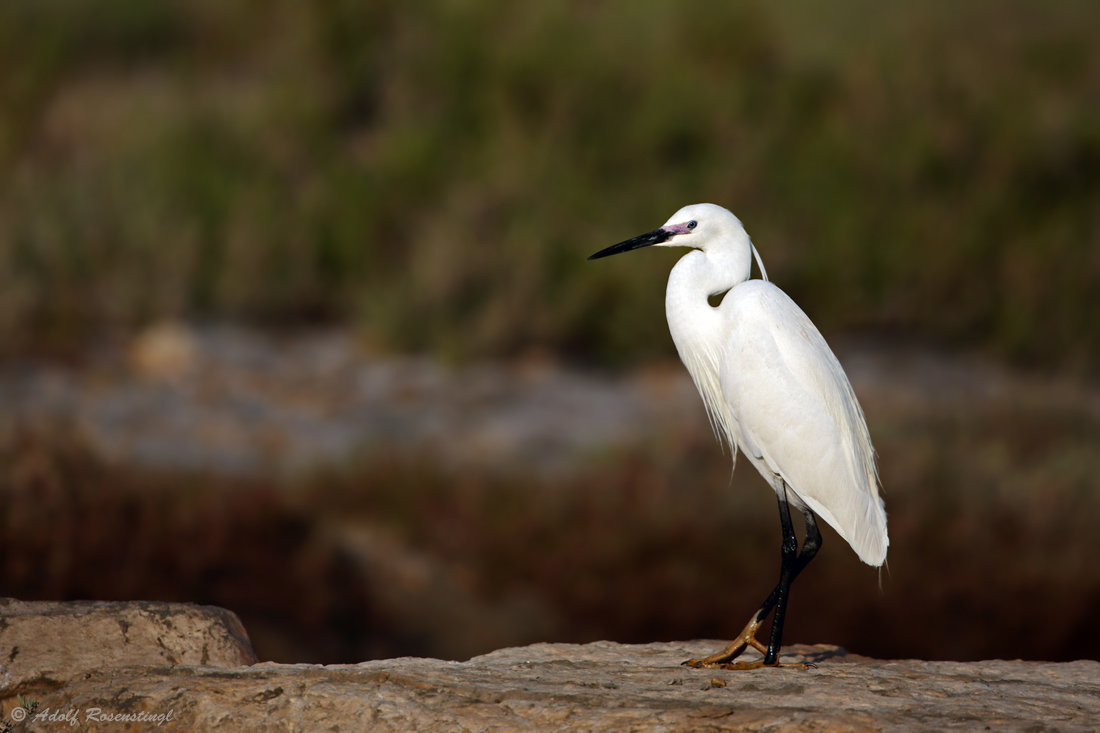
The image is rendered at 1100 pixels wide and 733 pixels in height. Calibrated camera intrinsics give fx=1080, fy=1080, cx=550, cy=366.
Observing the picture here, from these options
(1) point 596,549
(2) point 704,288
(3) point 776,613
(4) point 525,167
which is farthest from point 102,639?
(4) point 525,167

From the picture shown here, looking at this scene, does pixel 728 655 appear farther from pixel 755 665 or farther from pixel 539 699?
pixel 539 699

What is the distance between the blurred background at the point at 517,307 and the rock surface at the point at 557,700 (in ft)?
9.96

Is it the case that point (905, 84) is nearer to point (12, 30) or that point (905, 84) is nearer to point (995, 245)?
point (995, 245)

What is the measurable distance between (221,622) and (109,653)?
14.1 inches

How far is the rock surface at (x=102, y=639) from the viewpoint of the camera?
319cm

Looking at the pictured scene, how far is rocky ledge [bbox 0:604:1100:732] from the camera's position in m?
2.70

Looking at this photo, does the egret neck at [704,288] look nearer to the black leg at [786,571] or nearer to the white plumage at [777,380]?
the white plumage at [777,380]

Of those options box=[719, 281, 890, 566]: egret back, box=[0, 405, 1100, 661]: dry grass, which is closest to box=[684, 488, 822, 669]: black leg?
box=[719, 281, 890, 566]: egret back

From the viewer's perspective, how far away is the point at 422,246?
30.3 ft

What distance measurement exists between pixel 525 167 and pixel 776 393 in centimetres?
654

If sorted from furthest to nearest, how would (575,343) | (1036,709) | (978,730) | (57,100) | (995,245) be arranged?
(57,100) → (995,245) → (575,343) → (1036,709) → (978,730)

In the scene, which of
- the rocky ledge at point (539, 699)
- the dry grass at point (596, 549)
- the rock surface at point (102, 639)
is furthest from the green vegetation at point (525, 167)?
the rocky ledge at point (539, 699)

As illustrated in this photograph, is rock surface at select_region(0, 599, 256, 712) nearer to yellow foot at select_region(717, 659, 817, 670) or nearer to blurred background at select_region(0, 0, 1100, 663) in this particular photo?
yellow foot at select_region(717, 659, 817, 670)

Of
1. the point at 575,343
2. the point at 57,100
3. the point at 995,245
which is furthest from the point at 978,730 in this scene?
the point at 57,100
